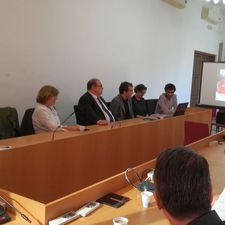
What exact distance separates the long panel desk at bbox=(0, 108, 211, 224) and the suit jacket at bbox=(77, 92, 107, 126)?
1.72ft

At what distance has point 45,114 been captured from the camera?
11.5ft

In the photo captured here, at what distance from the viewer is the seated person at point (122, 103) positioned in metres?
4.91

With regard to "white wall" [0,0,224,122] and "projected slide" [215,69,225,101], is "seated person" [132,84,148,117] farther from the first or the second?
"projected slide" [215,69,225,101]

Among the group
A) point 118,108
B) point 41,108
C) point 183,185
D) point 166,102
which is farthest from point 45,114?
point 166,102

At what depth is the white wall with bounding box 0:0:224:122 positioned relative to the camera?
414 centimetres

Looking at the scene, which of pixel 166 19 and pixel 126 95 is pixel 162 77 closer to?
pixel 166 19

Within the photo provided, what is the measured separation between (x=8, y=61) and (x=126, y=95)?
6.00 ft

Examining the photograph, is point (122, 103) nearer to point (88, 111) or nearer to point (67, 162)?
point (88, 111)

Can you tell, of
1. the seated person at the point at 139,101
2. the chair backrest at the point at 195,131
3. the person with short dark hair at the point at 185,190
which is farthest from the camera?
the seated person at the point at 139,101

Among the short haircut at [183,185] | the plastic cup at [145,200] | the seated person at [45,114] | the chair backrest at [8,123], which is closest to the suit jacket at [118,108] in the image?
the seated person at [45,114]

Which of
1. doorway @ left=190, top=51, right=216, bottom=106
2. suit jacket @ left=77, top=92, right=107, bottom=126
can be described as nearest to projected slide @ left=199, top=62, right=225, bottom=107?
doorway @ left=190, top=51, right=216, bottom=106

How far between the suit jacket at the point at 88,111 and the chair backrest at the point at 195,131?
3.71 feet

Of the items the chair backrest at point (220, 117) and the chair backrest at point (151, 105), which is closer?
the chair backrest at point (151, 105)

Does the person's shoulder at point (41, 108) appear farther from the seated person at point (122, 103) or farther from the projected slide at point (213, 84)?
the projected slide at point (213, 84)
